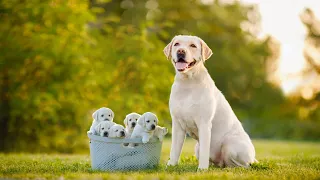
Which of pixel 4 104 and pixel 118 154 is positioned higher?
pixel 4 104

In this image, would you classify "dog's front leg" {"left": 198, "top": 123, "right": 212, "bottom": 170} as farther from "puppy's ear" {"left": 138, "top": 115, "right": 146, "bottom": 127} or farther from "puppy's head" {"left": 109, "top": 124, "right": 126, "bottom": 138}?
"puppy's head" {"left": 109, "top": 124, "right": 126, "bottom": 138}

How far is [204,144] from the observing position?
232 inches

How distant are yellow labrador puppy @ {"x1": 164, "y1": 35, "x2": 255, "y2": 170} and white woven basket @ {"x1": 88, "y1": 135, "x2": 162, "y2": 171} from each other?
350mm

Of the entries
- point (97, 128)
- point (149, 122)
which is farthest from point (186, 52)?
point (97, 128)

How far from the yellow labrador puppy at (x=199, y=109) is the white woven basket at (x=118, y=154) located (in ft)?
1.15

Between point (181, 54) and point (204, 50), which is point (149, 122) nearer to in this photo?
point (181, 54)

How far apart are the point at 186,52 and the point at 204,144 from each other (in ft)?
3.38

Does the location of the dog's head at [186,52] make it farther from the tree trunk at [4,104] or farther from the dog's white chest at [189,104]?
the tree trunk at [4,104]

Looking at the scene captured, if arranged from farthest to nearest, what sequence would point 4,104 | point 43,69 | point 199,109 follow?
1. point 4,104
2. point 43,69
3. point 199,109

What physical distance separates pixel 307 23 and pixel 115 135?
25.0 meters

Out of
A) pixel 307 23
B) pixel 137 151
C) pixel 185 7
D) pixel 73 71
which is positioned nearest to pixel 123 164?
pixel 137 151

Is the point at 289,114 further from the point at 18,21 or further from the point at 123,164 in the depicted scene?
the point at 123,164

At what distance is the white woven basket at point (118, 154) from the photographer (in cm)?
592

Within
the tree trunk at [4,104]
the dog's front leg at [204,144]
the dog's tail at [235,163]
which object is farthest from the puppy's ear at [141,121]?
the tree trunk at [4,104]
